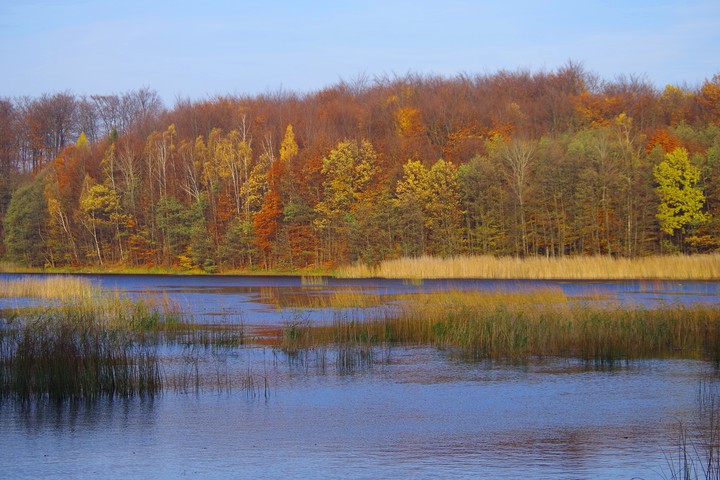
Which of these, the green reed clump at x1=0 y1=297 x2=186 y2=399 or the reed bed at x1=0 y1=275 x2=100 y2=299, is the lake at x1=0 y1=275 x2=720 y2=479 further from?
the reed bed at x1=0 y1=275 x2=100 y2=299

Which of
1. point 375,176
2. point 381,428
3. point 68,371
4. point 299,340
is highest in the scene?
point 375,176

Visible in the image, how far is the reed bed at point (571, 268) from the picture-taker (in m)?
36.2

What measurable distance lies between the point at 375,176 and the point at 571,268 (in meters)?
24.1

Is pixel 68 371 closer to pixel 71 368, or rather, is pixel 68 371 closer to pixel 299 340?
pixel 71 368

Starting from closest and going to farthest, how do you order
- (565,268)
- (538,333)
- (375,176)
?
(538,333)
(565,268)
(375,176)

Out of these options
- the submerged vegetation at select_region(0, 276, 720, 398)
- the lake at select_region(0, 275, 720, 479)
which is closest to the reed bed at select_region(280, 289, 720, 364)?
the submerged vegetation at select_region(0, 276, 720, 398)

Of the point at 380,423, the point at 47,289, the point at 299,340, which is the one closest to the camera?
the point at 380,423

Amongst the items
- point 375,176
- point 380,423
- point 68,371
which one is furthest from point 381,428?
point 375,176

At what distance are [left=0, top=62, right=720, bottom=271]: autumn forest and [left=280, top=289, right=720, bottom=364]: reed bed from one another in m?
32.0

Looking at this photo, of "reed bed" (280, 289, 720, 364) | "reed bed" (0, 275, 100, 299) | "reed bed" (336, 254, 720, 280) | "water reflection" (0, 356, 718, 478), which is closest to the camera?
"water reflection" (0, 356, 718, 478)

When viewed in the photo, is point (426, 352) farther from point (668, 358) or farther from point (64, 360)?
point (64, 360)

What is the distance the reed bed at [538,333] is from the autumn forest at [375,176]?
32.0 meters

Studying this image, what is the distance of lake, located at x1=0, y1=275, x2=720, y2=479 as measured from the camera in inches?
368

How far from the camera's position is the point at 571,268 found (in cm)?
3822
